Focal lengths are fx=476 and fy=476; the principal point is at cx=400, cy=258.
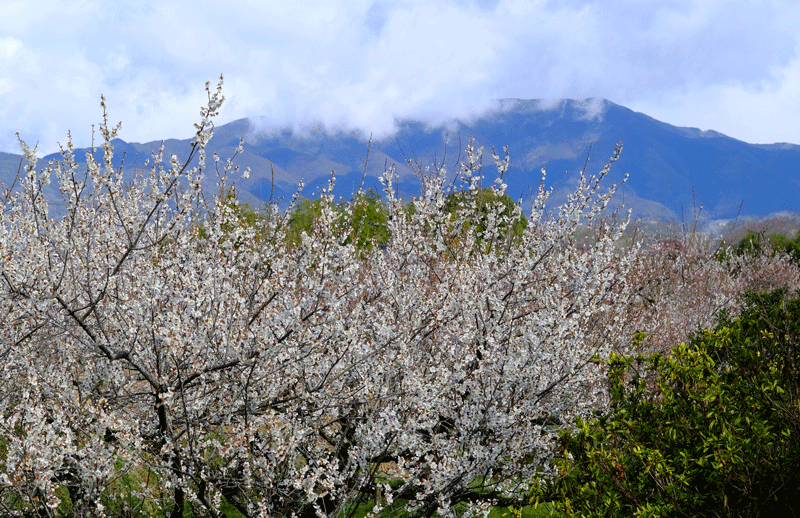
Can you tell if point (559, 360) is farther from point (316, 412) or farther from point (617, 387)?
point (316, 412)

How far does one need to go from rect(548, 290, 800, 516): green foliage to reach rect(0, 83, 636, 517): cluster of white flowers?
130 centimetres

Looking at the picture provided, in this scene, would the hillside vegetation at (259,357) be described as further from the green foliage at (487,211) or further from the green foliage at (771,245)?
the green foliage at (771,245)

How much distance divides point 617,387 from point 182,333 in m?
3.18

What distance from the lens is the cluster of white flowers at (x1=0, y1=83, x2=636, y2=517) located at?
3.74 metres

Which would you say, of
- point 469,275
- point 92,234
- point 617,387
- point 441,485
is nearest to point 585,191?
point 469,275

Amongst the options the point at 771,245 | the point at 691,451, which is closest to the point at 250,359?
the point at 691,451

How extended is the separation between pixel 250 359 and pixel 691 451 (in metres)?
3.10

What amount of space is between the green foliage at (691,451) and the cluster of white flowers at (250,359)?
130 cm

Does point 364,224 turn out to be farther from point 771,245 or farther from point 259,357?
point 771,245

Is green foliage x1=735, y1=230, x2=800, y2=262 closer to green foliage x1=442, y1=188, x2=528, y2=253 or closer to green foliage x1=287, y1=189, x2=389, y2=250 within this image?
green foliage x1=287, y1=189, x2=389, y2=250

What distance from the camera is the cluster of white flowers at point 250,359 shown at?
3736mm

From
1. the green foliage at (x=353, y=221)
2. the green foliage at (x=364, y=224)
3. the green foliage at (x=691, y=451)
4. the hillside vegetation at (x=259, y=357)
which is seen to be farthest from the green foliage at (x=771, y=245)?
the green foliage at (x=691, y=451)

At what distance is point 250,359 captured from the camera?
3748 millimetres

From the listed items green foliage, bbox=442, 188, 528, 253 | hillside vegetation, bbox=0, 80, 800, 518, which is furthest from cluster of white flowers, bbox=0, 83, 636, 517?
green foliage, bbox=442, 188, 528, 253
